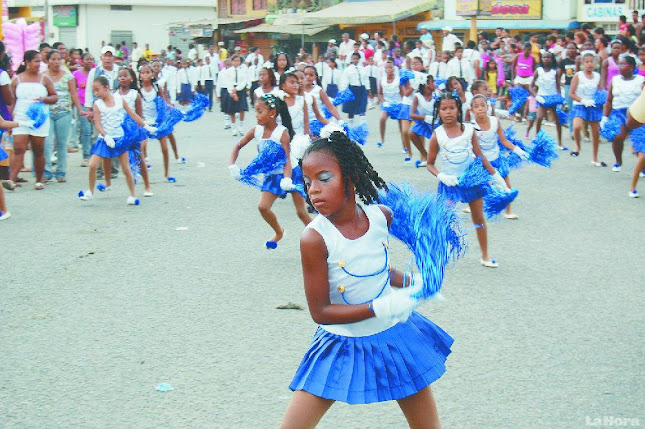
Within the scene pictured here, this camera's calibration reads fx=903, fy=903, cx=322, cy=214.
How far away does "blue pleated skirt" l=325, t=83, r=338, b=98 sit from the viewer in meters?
25.3

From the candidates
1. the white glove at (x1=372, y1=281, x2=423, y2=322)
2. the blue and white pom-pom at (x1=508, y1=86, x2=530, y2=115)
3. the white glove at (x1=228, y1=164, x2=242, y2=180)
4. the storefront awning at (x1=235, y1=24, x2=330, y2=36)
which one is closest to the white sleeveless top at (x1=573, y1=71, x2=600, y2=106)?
the blue and white pom-pom at (x1=508, y1=86, x2=530, y2=115)

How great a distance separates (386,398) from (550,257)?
5200 mm

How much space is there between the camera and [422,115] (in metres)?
13.8

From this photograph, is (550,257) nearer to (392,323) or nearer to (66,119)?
(392,323)

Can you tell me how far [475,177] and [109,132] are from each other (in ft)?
18.3

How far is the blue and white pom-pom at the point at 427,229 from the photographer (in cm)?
342

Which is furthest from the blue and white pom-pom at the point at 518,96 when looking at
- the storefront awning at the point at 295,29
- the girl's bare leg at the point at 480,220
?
the storefront awning at the point at 295,29

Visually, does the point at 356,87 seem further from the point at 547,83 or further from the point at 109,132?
the point at 109,132

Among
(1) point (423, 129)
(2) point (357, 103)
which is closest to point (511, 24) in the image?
(2) point (357, 103)

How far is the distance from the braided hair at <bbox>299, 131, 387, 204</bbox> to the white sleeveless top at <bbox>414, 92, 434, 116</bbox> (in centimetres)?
1028

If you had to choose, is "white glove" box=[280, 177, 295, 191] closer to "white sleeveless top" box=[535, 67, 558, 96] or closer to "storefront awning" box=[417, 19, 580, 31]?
"white sleeveless top" box=[535, 67, 558, 96]

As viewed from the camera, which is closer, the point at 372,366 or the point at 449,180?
the point at 372,366

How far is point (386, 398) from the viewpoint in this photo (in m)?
3.34

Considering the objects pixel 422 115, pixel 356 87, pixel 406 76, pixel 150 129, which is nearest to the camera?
pixel 150 129
